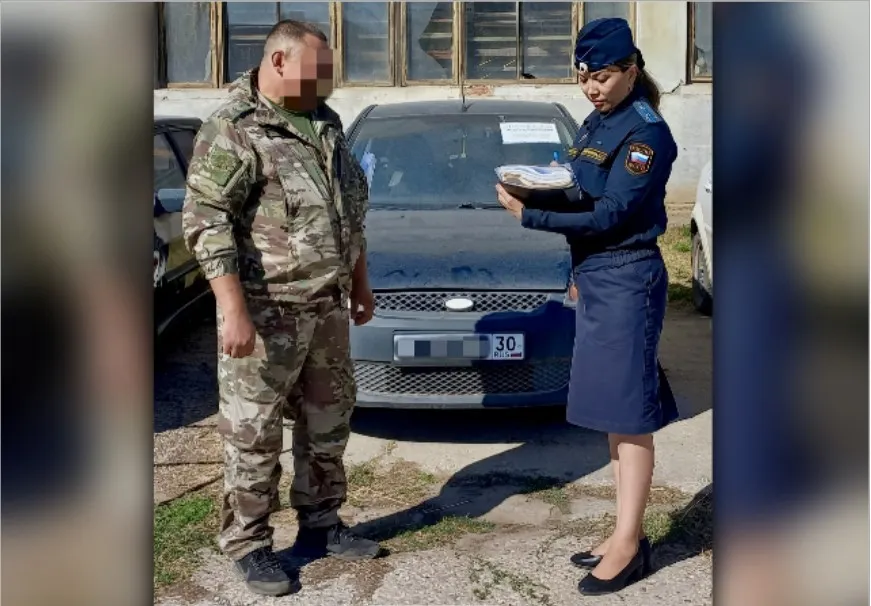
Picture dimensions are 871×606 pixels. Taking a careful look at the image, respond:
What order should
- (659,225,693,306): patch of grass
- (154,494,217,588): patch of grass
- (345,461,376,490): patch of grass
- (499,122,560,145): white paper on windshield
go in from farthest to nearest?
(659,225,693,306): patch of grass
(499,122,560,145): white paper on windshield
(345,461,376,490): patch of grass
(154,494,217,588): patch of grass

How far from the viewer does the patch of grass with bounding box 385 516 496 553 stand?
13.8 feet

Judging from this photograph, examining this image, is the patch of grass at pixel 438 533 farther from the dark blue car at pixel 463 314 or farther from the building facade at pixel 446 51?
the building facade at pixel 446 51

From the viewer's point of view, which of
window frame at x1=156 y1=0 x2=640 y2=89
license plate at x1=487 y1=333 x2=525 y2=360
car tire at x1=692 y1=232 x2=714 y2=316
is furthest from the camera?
window frame at x1=156 y1=0 x2=640 y2=89

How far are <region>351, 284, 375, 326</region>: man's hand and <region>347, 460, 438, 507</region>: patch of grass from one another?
88 cm

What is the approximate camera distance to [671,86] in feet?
43.7

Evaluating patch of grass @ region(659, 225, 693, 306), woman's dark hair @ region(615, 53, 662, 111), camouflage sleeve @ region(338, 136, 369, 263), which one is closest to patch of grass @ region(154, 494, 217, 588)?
camouflage sleeve @ region(338, 136, 369, 263)

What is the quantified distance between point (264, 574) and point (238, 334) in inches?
34.2

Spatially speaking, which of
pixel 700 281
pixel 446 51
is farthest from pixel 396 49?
pixel 700 281

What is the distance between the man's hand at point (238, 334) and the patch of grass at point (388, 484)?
1358 millimetres

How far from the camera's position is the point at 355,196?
3887 mm

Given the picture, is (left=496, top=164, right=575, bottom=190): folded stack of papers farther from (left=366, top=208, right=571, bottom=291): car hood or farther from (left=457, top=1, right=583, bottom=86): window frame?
(left=457, top=1, right=583, bottom=86): window frame

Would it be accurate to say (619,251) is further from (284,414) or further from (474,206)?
(474,206)

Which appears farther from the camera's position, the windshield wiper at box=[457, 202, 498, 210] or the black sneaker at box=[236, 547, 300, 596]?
the windshield wiper at box=[457, 202, 498, 210]
